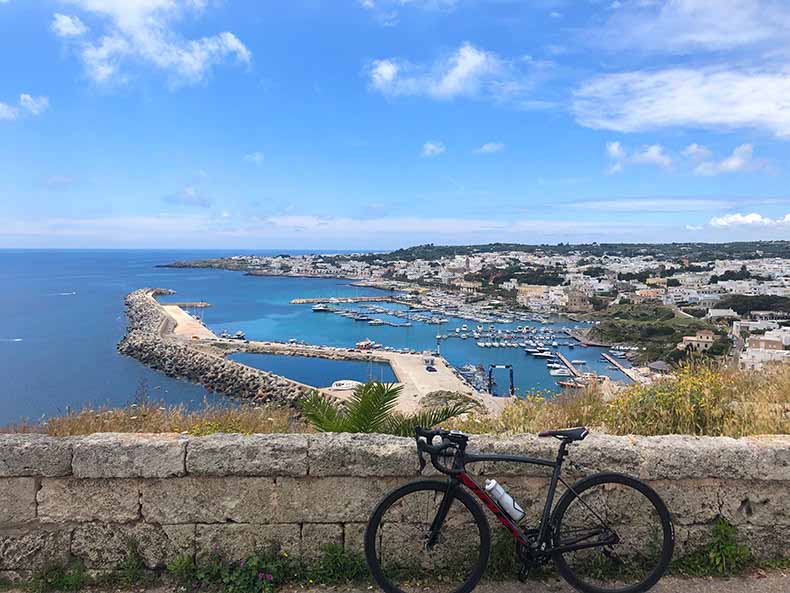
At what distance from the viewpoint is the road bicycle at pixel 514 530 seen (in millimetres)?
2852

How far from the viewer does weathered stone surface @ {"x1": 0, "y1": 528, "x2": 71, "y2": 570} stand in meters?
3.00

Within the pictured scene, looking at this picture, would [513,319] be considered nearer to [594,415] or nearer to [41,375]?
[41,375]

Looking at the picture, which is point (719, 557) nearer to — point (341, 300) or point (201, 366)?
point (201, 366)

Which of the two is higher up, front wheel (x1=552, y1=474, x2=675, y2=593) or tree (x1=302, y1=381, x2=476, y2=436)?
tree (x1=302, y1=381, x2=476, y2=436)

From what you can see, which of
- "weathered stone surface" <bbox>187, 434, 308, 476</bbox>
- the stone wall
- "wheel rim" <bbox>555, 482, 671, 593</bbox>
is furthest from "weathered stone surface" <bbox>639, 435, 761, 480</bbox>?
"weathered stone surface" <bbox>187, 434, 308, 476</bbox>

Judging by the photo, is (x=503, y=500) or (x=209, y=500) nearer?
(x=503, y=500)

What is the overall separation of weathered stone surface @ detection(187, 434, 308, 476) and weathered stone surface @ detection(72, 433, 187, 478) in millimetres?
90

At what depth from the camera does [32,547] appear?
3018mm

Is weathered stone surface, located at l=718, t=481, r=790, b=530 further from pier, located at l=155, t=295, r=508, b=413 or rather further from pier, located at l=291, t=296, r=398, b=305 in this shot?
pier, located at l=291, t=296, r=398, b=305

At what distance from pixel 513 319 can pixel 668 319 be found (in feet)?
92.9

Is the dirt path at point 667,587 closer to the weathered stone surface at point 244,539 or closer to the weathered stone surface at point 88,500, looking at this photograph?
the weathered stone surface at point 244,539

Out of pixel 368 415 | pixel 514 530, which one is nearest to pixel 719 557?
pixel 514 530

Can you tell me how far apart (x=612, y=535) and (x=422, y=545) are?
106 centimetres

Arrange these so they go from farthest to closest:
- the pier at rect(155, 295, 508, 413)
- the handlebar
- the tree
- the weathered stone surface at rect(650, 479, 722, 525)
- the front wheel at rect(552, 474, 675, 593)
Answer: the pier at rect(155, 295, 508, 413)
the tree
the weathered stone surface at rect(650, 479, 722, 525)
the front wheel at rect(552, 474, 675, 593)
the handlebar
